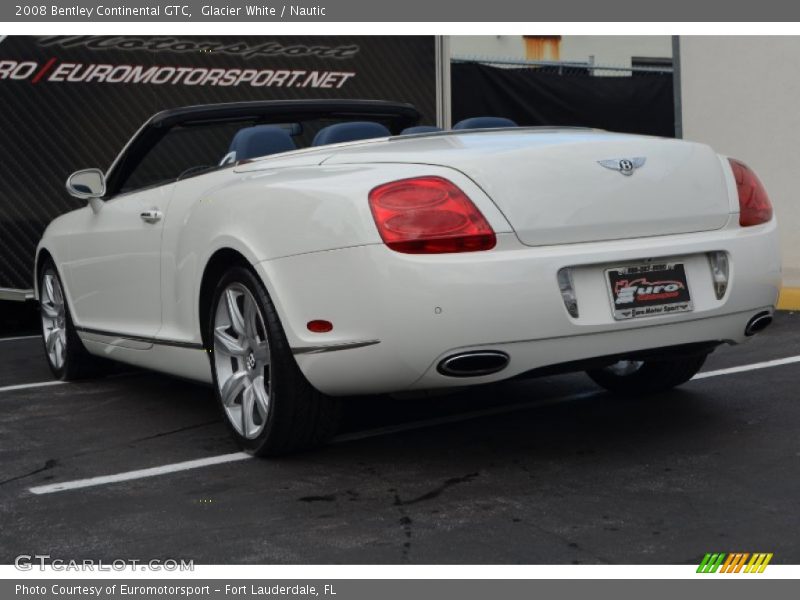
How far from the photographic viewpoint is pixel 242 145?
5410 millimetres

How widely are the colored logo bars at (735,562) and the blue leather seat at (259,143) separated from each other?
2694mm

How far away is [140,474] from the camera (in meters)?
4.70

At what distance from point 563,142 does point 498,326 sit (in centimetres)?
79

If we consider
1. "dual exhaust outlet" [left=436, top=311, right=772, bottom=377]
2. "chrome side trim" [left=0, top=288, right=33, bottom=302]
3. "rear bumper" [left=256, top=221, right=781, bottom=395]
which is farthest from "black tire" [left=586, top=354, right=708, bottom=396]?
"chrome side trim" [left=0, top=288, right=33, bottom=302]

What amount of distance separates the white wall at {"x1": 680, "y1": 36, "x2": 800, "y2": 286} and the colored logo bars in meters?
5.94

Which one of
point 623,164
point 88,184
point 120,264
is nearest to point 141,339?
point 120,264

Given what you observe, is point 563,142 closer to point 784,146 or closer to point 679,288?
point 679,288

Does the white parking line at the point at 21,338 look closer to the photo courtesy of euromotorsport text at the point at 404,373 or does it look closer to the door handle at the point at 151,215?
the photo courtesy of euromotorsport text at the point at 404,373

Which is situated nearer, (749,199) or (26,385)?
(749,199)

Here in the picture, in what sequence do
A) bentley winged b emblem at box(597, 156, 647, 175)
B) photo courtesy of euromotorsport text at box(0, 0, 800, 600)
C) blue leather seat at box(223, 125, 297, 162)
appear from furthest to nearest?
blue leather seat at box(223, 125, 297, 162) → bentley winged b emblem at box(597, 156, 647, 175) → photo courtesy of euromotorsport text at box(0, 0, 800, 600)

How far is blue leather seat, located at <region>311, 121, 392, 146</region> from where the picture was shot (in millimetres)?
5418

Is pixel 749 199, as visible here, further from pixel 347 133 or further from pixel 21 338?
pixel 21 338

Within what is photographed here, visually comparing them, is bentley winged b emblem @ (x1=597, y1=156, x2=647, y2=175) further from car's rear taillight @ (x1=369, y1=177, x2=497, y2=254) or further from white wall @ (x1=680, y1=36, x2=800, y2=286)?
white wall @ (x1=680, y1=36, x2=800, y2=286)

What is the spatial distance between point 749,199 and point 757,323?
0.46 meters
